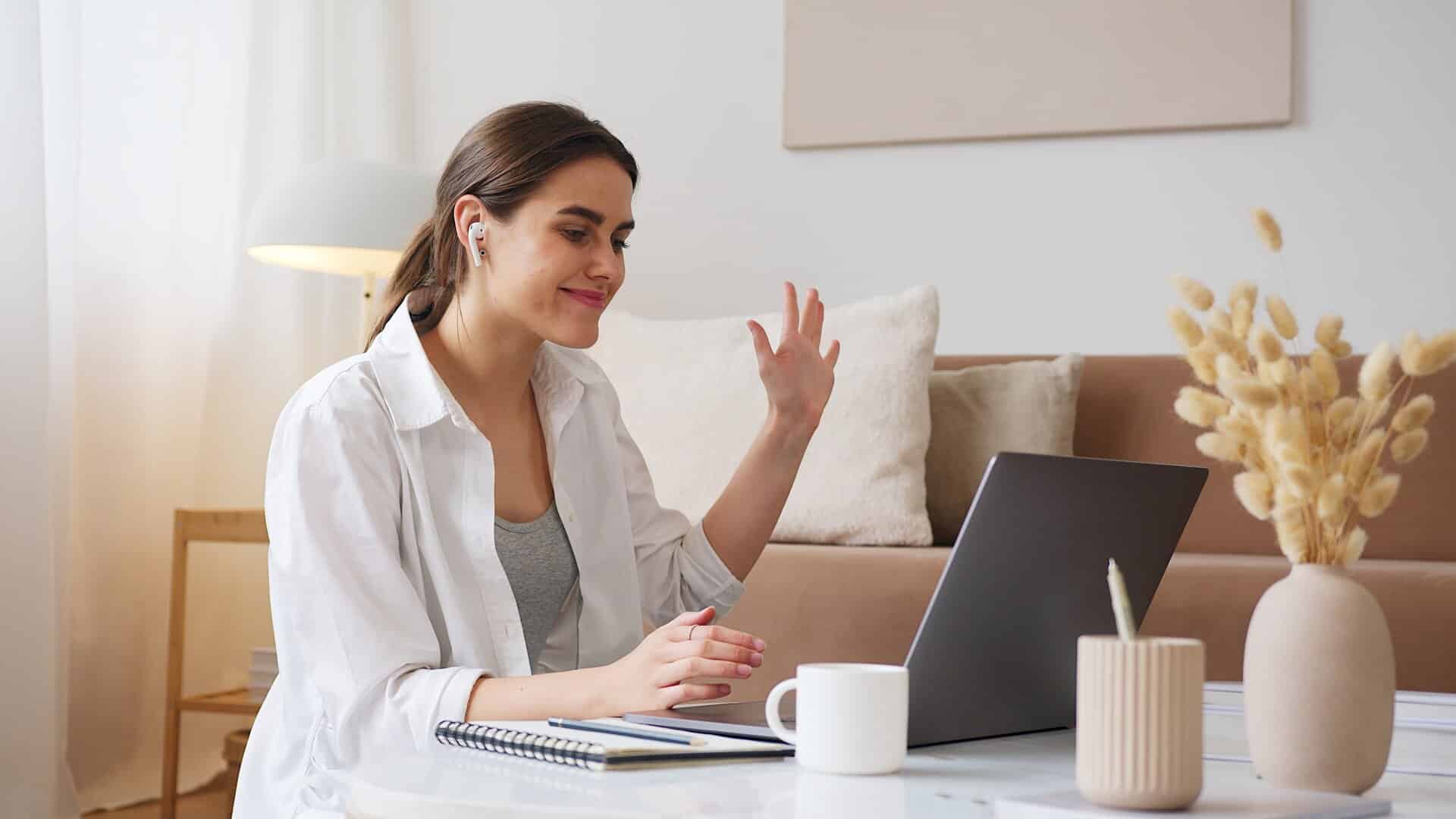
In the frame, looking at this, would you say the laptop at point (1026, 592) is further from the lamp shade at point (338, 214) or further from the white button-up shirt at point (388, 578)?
the lamp shade at point (338, 214)

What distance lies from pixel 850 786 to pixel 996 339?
245 cm

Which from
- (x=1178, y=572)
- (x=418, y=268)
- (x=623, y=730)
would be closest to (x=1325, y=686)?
(x=623, y=730)

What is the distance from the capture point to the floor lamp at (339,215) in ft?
9.16

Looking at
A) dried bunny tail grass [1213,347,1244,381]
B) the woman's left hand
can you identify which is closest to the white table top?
dried bunny tail grass [1213,347,1244,381]

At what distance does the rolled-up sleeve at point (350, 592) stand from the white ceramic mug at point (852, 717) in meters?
0.37

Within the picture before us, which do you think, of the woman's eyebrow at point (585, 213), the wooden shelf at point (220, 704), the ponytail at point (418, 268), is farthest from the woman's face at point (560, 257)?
the wooden shelf at point (220, 704)

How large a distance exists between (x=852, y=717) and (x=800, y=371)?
31.9 inches

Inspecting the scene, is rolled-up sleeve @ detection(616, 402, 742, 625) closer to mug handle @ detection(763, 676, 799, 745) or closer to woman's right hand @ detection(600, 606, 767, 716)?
woman's right hand @ detection(600, 606, 767, 716)

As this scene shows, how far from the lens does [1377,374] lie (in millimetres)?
743

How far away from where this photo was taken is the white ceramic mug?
0.81 metres

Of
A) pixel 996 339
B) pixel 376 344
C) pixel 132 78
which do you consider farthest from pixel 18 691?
pixel 996 339

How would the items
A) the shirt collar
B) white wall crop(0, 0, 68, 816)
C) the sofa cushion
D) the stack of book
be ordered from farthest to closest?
1. the sofa cushion
2. white wall crop(0, 0, 68, 816)
3. the shirt collar
4. the stack of book

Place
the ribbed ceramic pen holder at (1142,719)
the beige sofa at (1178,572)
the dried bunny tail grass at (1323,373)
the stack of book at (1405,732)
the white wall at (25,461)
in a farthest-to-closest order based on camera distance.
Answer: the white wall at (25,461), the beige sofa at (1178,572), the stack of book at (1405,732), the dried bunny tail grass at (1323,373), the ribbed ceramic pen holder at (1142,719)

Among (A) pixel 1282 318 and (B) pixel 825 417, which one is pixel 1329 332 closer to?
(A) pixel 1282 318
